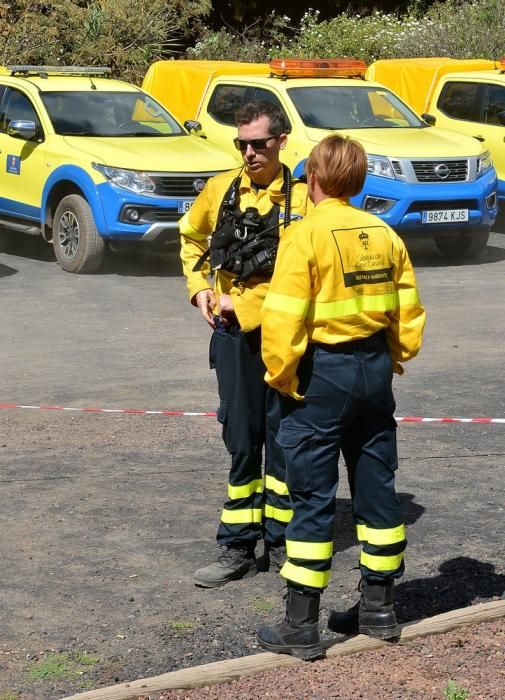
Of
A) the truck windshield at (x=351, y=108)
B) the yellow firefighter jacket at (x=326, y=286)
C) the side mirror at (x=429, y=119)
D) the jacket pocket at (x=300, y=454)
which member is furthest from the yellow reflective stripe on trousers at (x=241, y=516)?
the side mirror at (x=429, y=119)

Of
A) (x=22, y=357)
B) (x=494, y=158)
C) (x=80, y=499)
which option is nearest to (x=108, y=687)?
(x=80, y=499)

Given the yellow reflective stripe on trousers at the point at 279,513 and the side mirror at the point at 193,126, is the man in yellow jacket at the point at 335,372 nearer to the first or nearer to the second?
the yellow reflective stripe on trousers at the point at 279,513

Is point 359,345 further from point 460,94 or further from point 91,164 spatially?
point 460,94

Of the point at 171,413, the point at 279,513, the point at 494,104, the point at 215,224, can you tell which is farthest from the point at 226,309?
the point at 494,104

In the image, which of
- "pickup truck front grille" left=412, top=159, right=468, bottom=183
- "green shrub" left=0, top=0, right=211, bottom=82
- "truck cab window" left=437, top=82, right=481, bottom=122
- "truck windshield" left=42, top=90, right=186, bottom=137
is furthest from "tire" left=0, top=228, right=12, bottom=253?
"green shrub" left=0, top=0, right=211, bottom=82

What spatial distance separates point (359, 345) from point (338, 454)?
0.40 meters

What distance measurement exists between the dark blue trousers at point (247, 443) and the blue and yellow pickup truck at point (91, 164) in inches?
320

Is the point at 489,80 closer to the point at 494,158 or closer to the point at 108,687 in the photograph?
the point at 494,158

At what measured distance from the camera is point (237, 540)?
556 cm

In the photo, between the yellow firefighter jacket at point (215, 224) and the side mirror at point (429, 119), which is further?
the side mirror at point (429, 119)

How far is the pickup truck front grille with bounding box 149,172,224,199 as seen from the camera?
44.5ft

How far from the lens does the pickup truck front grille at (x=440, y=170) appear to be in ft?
47.2

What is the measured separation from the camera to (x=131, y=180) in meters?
13.5

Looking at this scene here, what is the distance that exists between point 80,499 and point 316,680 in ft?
7.70
